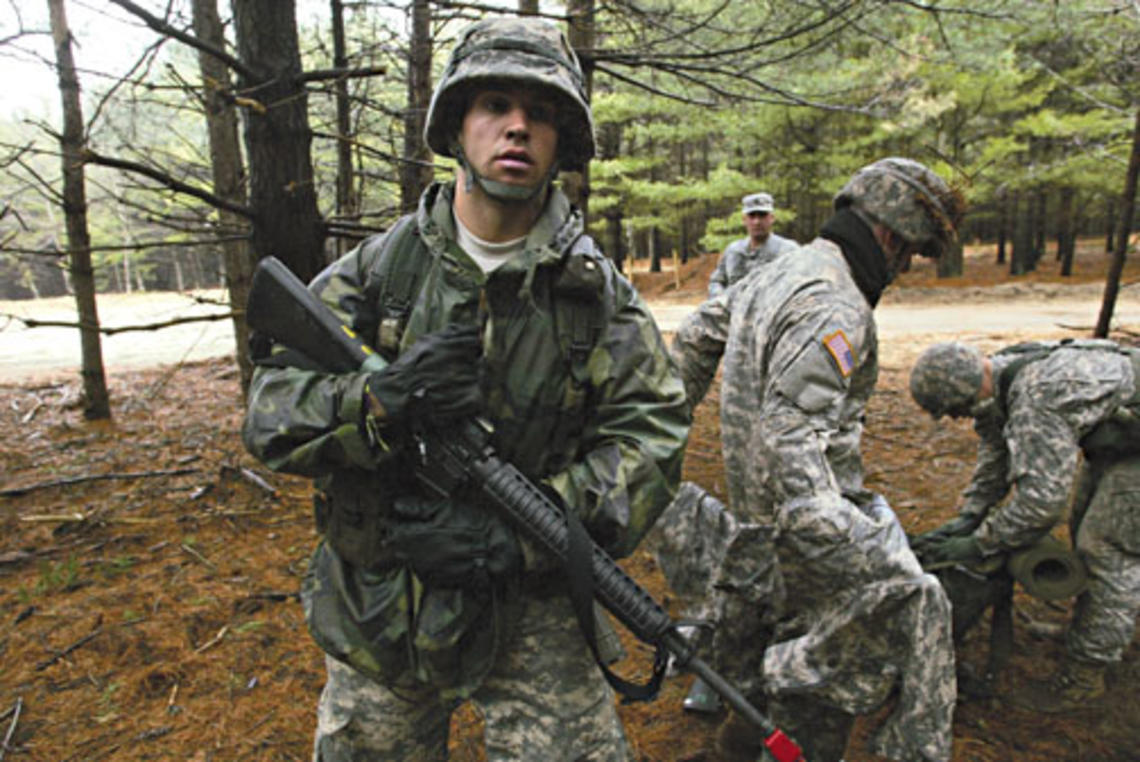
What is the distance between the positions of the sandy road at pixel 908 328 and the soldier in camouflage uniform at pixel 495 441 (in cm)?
991

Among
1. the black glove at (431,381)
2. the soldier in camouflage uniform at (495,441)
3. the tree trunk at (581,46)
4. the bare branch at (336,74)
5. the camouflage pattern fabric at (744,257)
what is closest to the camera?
the black glove at (431,381)

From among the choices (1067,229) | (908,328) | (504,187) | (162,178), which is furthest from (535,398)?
(1067,229)

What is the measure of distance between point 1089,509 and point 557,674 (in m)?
3.51

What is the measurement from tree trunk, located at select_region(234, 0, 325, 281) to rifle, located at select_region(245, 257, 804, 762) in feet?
6.26

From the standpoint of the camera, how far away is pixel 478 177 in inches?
76.6

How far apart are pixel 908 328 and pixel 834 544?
511 inches

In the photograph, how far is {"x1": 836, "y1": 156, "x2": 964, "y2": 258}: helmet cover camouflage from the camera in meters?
A: 2.94

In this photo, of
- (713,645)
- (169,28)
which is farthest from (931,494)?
(169,28)

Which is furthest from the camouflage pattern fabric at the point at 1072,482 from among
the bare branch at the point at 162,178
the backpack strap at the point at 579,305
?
the bare branch at the point at 162,178

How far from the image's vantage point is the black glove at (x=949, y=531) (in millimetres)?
3857

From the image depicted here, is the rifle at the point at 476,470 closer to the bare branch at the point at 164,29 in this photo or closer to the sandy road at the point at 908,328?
the bare branch at the point at 164,29

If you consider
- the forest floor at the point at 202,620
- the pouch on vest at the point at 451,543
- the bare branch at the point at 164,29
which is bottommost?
the forest floor at the point at 202,620

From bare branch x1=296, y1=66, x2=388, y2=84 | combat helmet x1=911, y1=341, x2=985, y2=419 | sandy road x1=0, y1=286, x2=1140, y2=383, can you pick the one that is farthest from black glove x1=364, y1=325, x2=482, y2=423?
sandy road x1=0, y1=286, x2=1140, y2=383

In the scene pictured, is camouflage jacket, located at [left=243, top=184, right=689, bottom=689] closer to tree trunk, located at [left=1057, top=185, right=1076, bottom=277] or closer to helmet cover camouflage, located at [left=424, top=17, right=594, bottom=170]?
helmet cover camouflage, located at [left=424, top=17, right=594, bottom=170]
